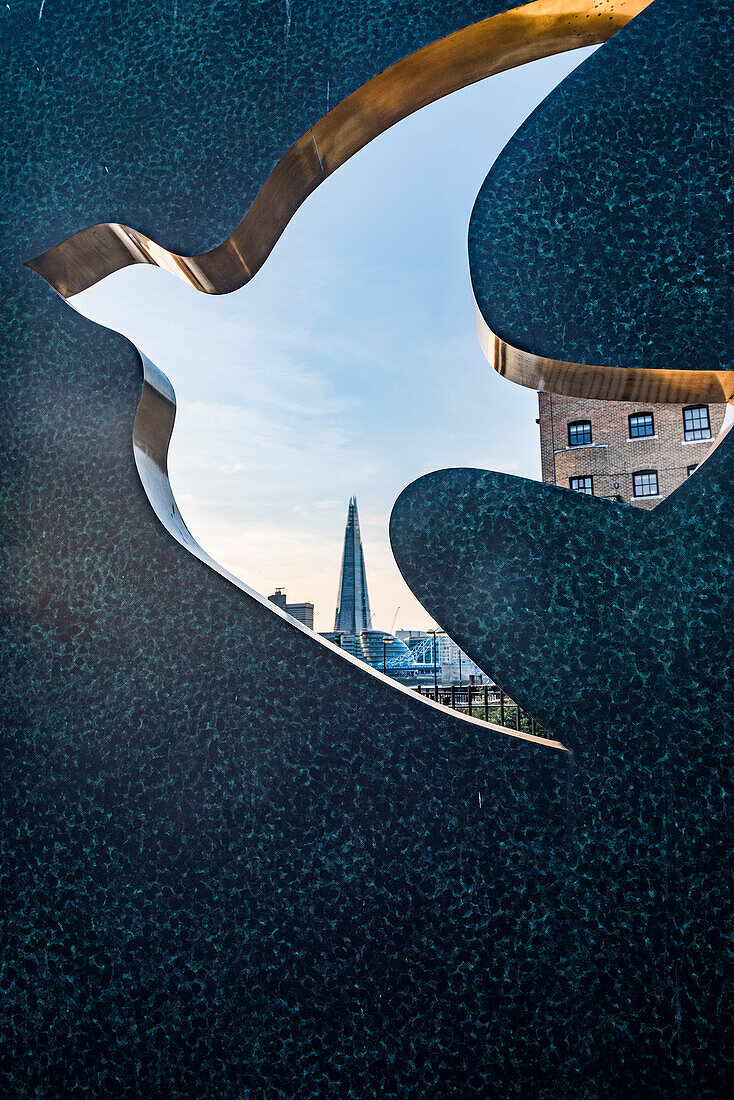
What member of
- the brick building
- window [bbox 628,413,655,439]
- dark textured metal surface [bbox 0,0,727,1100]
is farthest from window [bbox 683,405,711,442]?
dark textured metal surface [bbox 0,0,727,1100]

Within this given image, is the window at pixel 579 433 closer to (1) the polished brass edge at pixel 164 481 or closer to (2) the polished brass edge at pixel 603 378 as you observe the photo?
(2) the polished brass edge at pixel 603 378

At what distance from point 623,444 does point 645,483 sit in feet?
5.05

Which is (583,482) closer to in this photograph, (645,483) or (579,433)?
(579,433)

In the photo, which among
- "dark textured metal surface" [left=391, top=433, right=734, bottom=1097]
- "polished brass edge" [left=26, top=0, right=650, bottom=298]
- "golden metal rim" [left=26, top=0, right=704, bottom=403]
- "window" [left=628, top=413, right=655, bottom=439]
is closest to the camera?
"dark textured metal surface" [left=391, top=433, right=734, bottom=1097]

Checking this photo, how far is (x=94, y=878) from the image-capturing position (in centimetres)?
219

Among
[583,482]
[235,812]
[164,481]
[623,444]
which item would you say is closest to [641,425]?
[623,444]

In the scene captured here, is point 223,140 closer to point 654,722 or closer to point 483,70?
point 483,70

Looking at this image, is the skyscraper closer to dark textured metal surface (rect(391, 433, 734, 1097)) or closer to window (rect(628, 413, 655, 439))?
window (rect(628, 413, 655, 439))

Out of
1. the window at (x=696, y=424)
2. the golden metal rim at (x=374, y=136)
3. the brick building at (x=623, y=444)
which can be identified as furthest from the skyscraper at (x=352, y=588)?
the golden metal rim at (x=374, y=136)

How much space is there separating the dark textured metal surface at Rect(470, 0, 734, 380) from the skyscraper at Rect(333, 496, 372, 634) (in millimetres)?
46446

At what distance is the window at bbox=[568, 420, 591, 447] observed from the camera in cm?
2491

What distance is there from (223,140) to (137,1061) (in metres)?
3.03

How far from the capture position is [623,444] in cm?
2428

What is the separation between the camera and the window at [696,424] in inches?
913
